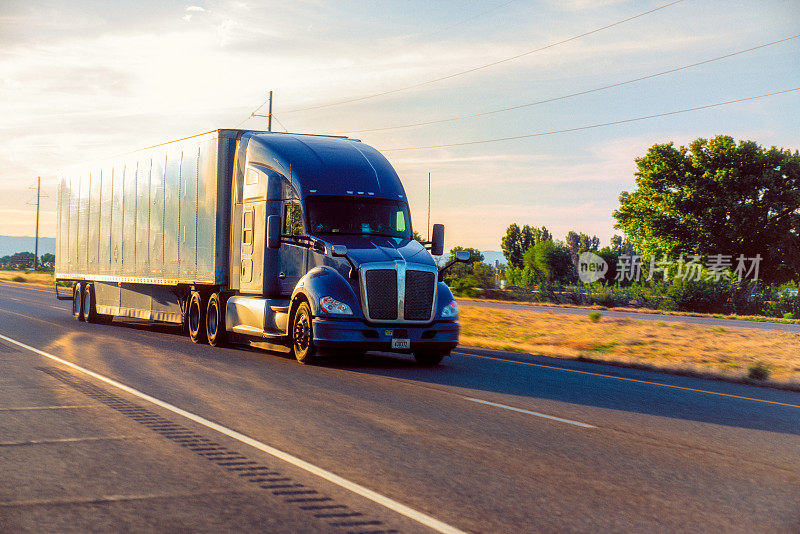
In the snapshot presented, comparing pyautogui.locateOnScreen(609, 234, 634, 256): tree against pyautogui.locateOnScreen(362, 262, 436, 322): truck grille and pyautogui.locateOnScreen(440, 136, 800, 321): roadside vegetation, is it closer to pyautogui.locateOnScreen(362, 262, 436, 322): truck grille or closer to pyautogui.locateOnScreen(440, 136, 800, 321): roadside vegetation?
pyautogui.locateOnScreen(440, 136, 800, 321): roadside vegetation

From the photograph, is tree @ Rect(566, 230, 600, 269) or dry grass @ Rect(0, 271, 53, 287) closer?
dry grass @ Rect(0, 271, 53, 287)

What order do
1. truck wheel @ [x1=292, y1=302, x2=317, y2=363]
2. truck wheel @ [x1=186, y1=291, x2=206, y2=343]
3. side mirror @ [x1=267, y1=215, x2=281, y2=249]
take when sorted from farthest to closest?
1. truck wheel @ [x1=186, y1=291, x2=206, y2=343]
2. side mirror @ [x1=267, y1=215, x2=281, y2=249]
3. truck wheel @ [x1=292, y1=302, x2=317, y2=363]

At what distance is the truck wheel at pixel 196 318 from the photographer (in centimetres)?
1880

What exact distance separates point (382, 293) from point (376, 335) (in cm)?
72

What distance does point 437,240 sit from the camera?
16797 mm

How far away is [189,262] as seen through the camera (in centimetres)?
1891

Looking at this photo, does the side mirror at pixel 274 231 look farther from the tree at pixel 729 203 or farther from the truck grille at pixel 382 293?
the tree at pixel 729 203

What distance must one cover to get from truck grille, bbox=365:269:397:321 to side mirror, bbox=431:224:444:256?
2.51 metres

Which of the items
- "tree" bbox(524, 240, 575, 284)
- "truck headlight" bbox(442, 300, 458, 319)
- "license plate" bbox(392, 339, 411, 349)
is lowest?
"license plate" bbox(392, 339, 411, 349)

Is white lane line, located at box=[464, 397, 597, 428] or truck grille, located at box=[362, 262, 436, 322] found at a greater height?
truck grille, located at box=[362, 262, 436, 322]

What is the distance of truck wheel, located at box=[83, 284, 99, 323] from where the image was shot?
25.7 metres

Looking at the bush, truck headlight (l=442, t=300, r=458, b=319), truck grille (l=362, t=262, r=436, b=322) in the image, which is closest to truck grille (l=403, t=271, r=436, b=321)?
truck grille (l=362, t=262, r=436, b=322)

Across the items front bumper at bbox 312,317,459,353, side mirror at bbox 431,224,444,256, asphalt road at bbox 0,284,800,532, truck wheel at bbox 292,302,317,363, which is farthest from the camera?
side mirror at bbox 431,224,444,256

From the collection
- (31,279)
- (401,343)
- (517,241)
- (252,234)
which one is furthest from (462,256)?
(517,241)
